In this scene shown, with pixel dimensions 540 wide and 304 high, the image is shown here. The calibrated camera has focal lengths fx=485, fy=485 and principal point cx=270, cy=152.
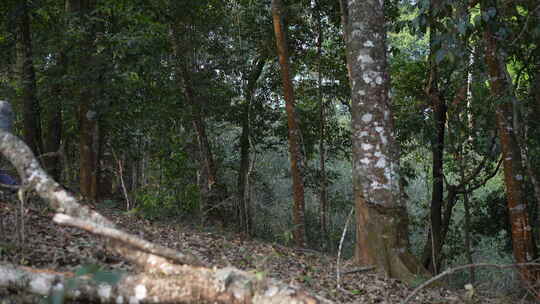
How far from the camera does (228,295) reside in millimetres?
2316

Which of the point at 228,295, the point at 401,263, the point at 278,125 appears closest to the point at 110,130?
the point at 278,125

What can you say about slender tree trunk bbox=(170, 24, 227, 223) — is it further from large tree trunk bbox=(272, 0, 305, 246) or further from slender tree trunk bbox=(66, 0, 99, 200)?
large tree trunk bbox=(272, 0, 305, 246)

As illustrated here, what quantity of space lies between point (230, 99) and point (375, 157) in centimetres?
746

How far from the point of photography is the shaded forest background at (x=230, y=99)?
25.2 feet

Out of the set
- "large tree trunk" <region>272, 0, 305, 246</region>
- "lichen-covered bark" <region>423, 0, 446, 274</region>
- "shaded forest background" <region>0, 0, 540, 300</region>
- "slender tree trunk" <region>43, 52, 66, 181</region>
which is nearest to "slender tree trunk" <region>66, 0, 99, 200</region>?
"shaded forest background" <region>0, 0, 540, 300</region>

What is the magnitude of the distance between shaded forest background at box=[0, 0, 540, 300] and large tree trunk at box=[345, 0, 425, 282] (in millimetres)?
629

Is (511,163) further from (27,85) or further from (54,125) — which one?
(54,125)

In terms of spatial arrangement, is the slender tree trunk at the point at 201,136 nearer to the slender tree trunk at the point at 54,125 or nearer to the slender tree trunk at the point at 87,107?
the slender tree trunk at the point at 87,107

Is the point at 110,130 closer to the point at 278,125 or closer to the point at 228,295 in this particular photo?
the point at 278,125

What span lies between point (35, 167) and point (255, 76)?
929 cm

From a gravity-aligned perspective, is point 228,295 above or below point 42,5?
below

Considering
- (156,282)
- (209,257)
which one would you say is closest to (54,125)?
(209,257)

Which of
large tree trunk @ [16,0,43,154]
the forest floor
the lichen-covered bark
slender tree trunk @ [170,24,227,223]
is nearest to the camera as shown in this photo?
the forest floor

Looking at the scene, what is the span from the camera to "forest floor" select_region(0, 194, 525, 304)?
3.25 meters
